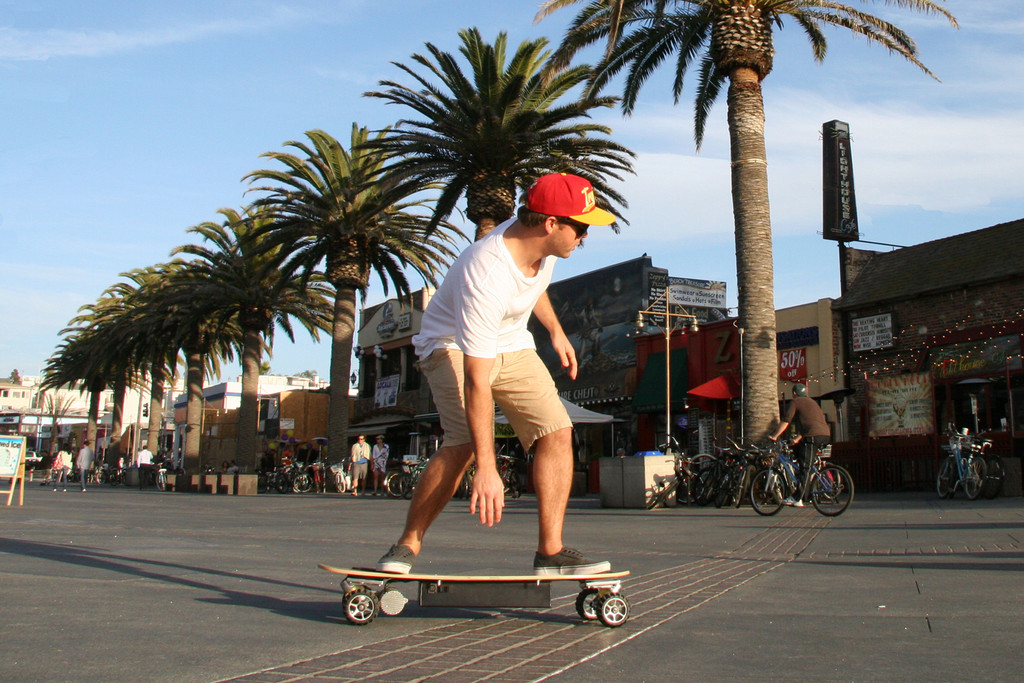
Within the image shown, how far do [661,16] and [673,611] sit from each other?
16649 mm

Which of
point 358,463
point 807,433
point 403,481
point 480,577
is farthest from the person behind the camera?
point 358,463

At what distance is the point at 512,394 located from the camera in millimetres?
4137

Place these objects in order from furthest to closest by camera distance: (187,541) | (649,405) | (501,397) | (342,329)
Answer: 1. (649,405)
2. (342,329)
3. (187,541)
4. (501,397)

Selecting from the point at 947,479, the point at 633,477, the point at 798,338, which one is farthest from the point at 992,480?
the point at 798,338

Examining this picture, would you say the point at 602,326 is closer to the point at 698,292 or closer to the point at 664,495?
the point at 698,292

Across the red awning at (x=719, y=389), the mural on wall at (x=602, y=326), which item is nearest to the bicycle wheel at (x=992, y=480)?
the red awning at (x=719, y=389)

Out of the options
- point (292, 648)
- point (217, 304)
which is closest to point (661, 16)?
point (292, 648)

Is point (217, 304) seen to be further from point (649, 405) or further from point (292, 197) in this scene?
point (649, 405)

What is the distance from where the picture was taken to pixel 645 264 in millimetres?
34438

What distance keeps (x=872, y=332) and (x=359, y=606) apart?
2506 cm

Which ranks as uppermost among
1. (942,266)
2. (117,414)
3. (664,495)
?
(942,266)

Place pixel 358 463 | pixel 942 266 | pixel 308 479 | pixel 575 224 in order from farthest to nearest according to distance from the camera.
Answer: pixel 308 479
pixel 358 463
pixel 942 266
pixel 575 224

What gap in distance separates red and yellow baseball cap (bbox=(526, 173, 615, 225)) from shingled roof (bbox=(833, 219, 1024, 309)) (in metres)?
22.0

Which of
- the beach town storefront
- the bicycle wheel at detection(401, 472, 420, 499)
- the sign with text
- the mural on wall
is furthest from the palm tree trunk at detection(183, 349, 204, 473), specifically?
the beach town storefront
